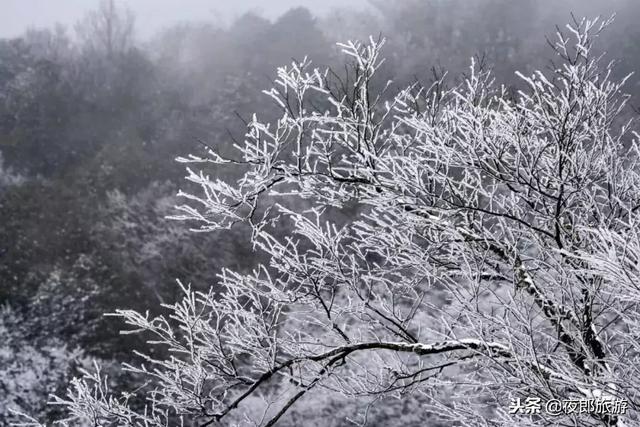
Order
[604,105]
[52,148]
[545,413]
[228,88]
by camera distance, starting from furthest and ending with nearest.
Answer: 1. [228,88]
2. [52,148]
3. [604,105]
4. [545,413]

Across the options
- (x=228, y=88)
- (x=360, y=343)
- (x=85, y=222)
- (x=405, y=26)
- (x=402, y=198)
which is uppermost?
(x=405, y=26)

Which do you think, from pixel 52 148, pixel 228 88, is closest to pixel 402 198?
pixel 52 148

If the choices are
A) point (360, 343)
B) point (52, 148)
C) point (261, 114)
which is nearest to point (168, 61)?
point (261, 114)

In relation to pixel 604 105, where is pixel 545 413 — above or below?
below

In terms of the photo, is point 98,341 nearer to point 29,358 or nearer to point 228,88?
point 29,358

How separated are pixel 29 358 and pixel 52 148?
6.13 m

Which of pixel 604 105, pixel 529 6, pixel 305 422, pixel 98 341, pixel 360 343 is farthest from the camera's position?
pixel 529 6

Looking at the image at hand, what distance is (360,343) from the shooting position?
301 cm

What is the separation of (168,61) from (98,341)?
11435 millimetres

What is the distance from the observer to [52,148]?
39.0 feet

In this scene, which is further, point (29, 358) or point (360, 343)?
point (29, 358)

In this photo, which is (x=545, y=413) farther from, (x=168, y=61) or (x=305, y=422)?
(x=168, y=61)

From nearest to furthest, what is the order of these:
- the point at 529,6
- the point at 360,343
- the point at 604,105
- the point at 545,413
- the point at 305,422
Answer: the point at 545,413
the point at 604,105
the point at 360,343
the point at 305,422
the point at 529,6

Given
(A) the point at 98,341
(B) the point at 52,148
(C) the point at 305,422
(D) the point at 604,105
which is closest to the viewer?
(D) the point at 604,105
